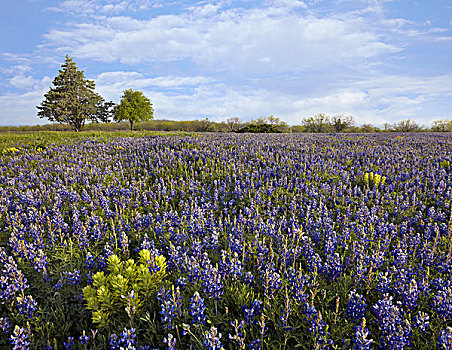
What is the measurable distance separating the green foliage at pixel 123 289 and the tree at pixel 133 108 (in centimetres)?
6034

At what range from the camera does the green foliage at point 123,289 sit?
102 inches

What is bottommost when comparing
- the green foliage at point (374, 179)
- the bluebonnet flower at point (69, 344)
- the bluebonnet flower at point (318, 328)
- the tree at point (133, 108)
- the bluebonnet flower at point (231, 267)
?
the bluebonnet flower at point (69, 344)

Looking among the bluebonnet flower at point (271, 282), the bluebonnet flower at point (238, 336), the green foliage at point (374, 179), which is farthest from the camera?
the green foliage at point (374, 179)

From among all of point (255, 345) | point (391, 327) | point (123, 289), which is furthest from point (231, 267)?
point (391, 327)

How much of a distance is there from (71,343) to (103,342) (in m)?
0.30

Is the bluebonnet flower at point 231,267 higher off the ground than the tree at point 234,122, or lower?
lower

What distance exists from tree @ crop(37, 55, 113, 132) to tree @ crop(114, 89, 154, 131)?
7.98 metres

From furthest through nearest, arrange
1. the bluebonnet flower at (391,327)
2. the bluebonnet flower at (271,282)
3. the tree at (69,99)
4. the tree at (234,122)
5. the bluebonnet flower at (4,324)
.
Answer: the tree at (234,122) < the tree at (69,99) < the bluebonnet flower at (271,282) < the bluebonnet flower at (4,324) < the bluebonnet flower at (391,327)

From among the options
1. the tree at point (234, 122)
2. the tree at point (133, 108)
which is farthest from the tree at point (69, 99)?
the tree at point (234, 122)

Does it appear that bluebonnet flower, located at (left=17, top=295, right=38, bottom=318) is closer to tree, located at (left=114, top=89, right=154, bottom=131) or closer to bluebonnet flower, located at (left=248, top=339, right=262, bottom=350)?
bluebonnet flower, located at (left=248, top=339, right=262, bottom=350)

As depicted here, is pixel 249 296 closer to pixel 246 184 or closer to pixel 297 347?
pixel 297 347

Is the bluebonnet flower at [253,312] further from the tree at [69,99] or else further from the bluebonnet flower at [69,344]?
the tree at [69,99]

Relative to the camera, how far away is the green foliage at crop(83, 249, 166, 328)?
8.52 feet

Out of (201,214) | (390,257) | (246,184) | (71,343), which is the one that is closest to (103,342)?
(71,343)
